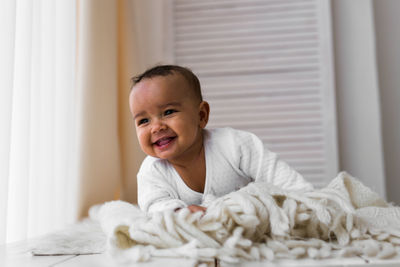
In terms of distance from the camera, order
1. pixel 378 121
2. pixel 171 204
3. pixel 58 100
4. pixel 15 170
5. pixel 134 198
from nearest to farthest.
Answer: pixel 171 204 < pixel 15 170 < pixel 58 100 < pixel 134 198 < pixel 378 121

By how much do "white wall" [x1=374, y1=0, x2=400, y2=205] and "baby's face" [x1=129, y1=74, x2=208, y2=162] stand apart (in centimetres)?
140

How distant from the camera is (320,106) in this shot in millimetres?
1959

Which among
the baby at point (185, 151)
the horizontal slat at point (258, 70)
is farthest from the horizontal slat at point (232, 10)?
the baby at point (185, 151)

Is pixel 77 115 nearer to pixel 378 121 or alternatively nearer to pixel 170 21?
pixel 170 21

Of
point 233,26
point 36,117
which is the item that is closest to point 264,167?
point 36,117

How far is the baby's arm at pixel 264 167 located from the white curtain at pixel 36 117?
0.58 metres

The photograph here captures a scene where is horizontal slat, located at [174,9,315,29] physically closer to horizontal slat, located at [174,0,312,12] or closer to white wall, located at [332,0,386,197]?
horizontal slat, located at [174,0,312,12]

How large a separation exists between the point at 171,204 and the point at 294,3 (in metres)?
1.54

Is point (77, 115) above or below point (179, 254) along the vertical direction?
above

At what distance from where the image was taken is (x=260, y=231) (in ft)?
2.13

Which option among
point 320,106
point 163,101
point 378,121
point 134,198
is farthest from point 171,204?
point 378,121

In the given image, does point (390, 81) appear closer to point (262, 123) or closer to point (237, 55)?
point (262, 123)

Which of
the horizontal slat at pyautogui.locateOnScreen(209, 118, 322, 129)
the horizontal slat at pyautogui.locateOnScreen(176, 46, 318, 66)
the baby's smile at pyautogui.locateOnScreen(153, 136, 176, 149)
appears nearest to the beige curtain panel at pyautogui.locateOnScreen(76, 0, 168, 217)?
the horizontal slat at pyautogui.locateOnScreen(176, 46, 318, 66)

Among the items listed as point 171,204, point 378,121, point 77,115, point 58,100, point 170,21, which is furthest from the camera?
point 170,21
